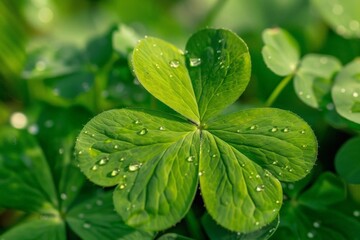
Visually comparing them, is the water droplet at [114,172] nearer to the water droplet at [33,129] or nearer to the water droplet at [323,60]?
the water droplet at [33,129]

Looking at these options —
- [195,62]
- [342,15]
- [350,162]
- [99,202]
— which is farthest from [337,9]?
[99,202]

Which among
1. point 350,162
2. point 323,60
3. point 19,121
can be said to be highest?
point 323,60

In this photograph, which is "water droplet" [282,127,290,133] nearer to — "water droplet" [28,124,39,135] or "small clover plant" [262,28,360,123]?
"small clover plant" [262,28,360,123]

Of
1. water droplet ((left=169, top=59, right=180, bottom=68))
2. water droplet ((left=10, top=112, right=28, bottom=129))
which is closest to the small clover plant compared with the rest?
water droplet ((left=169, top=59, right=180, bottom=68))

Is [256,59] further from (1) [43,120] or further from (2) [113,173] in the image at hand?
(2) [113,173]

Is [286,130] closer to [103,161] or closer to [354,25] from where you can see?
[103,161]
